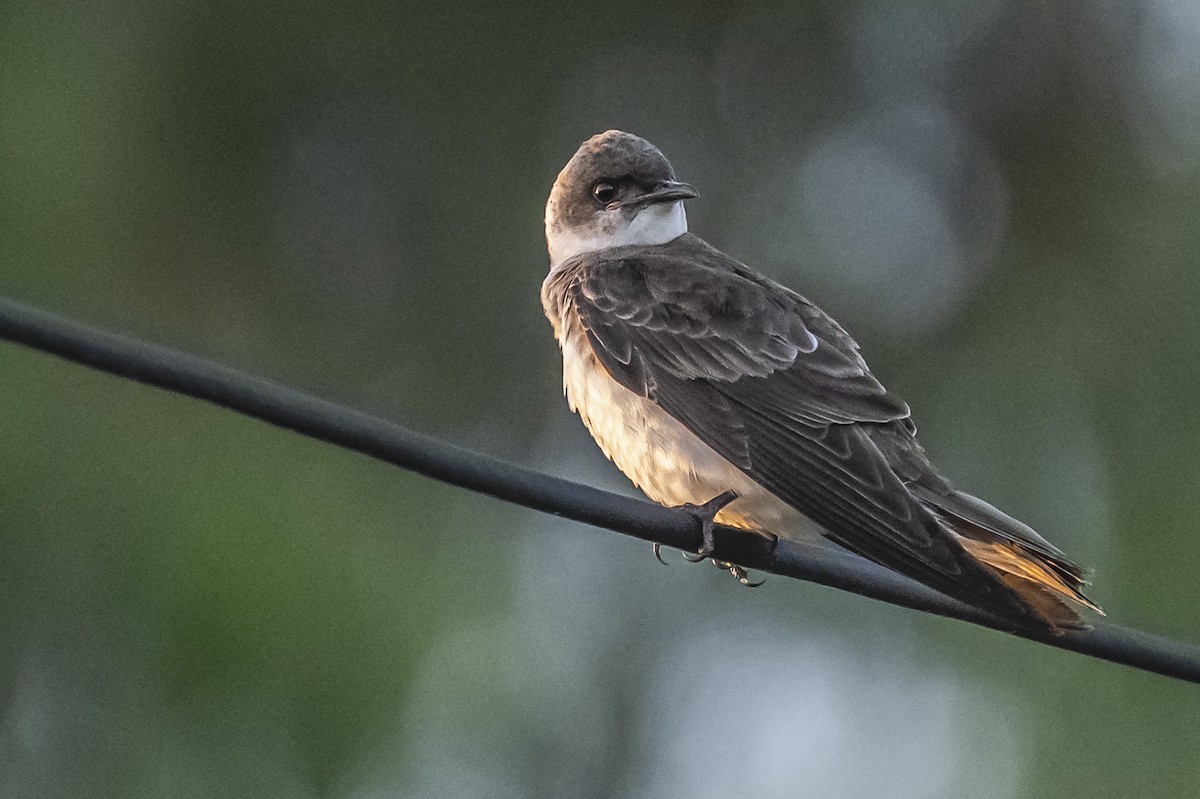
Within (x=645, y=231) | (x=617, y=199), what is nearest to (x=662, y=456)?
(x=645, y=231)

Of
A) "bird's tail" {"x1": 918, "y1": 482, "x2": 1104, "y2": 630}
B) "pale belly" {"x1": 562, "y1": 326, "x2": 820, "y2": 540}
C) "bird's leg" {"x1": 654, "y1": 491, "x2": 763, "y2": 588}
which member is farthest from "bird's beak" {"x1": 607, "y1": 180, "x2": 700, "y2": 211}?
"bird's tail" {"x1": 918, "y1": 482, "x2": 1104, "y2": 630}

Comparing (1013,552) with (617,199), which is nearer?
(1013,552)

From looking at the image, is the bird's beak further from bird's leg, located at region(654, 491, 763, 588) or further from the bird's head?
bird's leg, located at region(654, 491, 763, 588)

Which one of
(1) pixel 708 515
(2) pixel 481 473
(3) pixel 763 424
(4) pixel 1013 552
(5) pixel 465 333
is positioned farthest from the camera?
(5) pixel 465 333

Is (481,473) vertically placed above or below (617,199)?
below

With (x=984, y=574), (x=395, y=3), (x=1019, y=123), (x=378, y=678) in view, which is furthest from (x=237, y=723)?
(x=1019, y=123)

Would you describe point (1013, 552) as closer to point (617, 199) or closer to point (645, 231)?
point (645, 231)

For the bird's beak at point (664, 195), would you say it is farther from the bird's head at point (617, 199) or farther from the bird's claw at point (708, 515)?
the bird's claw at point (708, 515)

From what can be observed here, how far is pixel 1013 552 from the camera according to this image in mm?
4020

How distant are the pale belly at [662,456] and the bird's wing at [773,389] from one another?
0.18 ft

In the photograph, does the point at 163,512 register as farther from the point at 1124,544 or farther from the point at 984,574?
the point at 984,574

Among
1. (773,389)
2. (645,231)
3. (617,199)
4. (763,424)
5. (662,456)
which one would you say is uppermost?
(617,199)

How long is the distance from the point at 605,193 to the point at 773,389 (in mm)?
1835

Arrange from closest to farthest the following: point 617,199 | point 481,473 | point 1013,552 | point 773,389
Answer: point 481,473
point 1013,552
point 773,389
point 617,199
